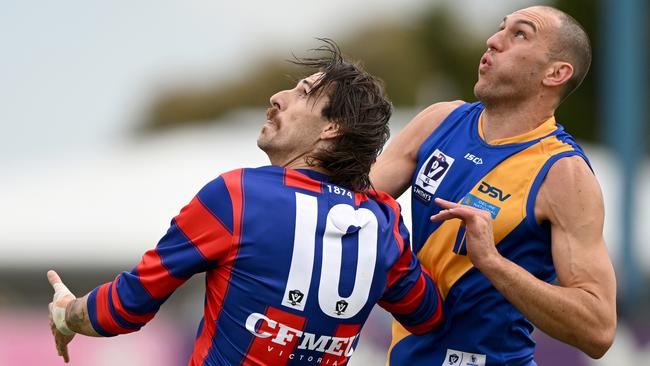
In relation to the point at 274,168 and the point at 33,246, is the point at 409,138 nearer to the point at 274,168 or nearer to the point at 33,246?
the point at 274,168

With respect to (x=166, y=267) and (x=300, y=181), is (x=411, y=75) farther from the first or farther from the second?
(x=166, y=267)

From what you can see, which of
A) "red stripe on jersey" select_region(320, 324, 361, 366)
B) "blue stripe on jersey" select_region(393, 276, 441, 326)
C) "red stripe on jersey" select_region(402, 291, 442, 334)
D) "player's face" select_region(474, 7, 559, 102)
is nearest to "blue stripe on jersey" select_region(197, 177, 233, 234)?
"red stripe on jersey" select_region(320, 324, 361, 366)

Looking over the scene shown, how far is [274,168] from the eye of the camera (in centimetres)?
463

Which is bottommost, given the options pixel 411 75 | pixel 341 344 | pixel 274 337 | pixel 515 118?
pixel 411 75

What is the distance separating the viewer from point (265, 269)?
4.51 meters

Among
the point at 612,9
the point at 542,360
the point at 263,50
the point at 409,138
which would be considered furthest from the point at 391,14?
the point at 409,138

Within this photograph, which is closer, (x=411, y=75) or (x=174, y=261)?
Result: (x=174, y=261)

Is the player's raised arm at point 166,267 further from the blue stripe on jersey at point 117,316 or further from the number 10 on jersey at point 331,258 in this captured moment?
the number 10 on jersey at point 331,258

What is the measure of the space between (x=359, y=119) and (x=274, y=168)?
0.41 meters

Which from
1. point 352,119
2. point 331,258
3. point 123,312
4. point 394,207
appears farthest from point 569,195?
point 123,312

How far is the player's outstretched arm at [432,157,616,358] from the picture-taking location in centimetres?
471

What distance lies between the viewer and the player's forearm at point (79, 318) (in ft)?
15.1

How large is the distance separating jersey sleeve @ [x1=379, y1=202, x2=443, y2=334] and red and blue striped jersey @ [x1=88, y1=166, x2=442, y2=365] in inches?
5.7

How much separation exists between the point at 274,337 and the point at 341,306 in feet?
0.91
